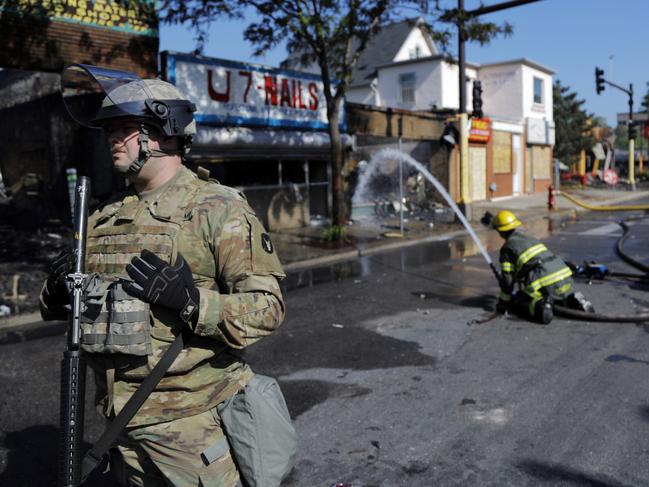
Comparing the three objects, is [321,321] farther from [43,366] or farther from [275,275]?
[275,275]

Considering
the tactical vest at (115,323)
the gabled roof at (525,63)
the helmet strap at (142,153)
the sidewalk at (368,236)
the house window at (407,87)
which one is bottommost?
the sidewalk at (368,236)

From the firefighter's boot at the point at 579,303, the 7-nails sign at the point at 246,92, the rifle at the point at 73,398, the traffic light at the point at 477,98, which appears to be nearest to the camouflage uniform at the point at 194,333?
the rifle at the point at 73,398

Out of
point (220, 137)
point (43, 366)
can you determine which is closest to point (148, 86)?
point (43, 366)

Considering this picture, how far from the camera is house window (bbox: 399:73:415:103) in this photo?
2889 centimetres

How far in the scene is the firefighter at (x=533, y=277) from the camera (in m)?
6.50

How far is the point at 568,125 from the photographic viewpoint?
132 feet

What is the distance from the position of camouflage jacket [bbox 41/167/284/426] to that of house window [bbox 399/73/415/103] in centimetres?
2807

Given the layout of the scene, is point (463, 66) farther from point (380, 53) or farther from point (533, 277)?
point (380, 53)

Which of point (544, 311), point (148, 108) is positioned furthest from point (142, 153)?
point (544, 311)

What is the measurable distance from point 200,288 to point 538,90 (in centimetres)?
3381

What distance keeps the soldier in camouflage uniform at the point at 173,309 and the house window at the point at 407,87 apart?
28.0 meters

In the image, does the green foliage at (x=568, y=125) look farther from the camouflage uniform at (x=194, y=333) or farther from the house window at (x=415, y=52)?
the camouflage uniform at (x=194, y=333)

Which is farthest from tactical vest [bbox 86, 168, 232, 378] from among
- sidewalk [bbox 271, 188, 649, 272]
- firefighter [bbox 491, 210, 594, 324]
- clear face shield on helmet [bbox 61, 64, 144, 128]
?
sidewalk [bbox 271, 188, 649, 272]

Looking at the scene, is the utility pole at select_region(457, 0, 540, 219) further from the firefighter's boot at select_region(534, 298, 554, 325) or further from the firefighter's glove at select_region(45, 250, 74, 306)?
the firefighter's glove at select_region(45, 250, 74, 306)
